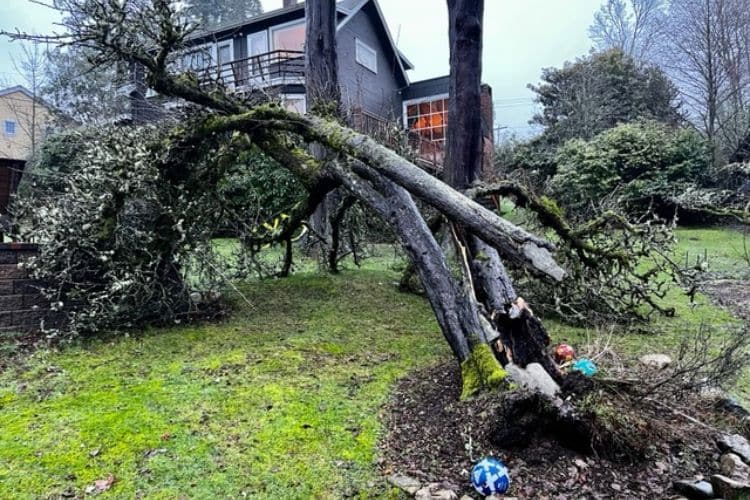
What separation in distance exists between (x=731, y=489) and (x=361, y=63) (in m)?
16.6

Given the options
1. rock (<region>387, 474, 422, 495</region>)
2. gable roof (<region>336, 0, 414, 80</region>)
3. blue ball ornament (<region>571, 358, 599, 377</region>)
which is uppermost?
gable roof (<region>336, 0, 414, 80</region>)

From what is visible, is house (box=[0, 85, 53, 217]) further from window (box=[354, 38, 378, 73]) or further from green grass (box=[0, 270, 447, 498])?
green grass (box=[0, 270, 447, 498])

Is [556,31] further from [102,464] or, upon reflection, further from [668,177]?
[102,464]

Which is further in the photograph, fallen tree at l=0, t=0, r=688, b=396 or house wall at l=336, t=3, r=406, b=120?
house wall at l=336, t=3, r=406, b=120

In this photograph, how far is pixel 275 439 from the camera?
2.52 m

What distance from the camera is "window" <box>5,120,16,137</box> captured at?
2070 centimetres

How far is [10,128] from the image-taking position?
2089 cm

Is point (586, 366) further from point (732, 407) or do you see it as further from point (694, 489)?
point (732, 407)

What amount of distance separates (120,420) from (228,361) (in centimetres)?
100

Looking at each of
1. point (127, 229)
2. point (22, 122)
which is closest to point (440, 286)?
point (127, 229)

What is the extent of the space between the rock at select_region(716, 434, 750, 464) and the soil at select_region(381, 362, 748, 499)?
4 cm

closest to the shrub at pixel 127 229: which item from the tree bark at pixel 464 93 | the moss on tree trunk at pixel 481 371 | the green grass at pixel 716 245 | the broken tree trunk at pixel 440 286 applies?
the broken tree trunk at pixel 440 286

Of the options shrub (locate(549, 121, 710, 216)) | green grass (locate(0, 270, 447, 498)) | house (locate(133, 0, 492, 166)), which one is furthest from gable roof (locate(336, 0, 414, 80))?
green grass (locate(0, 270, 447, 498))

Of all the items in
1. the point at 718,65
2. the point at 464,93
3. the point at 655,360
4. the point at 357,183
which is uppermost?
the point at 718,65
